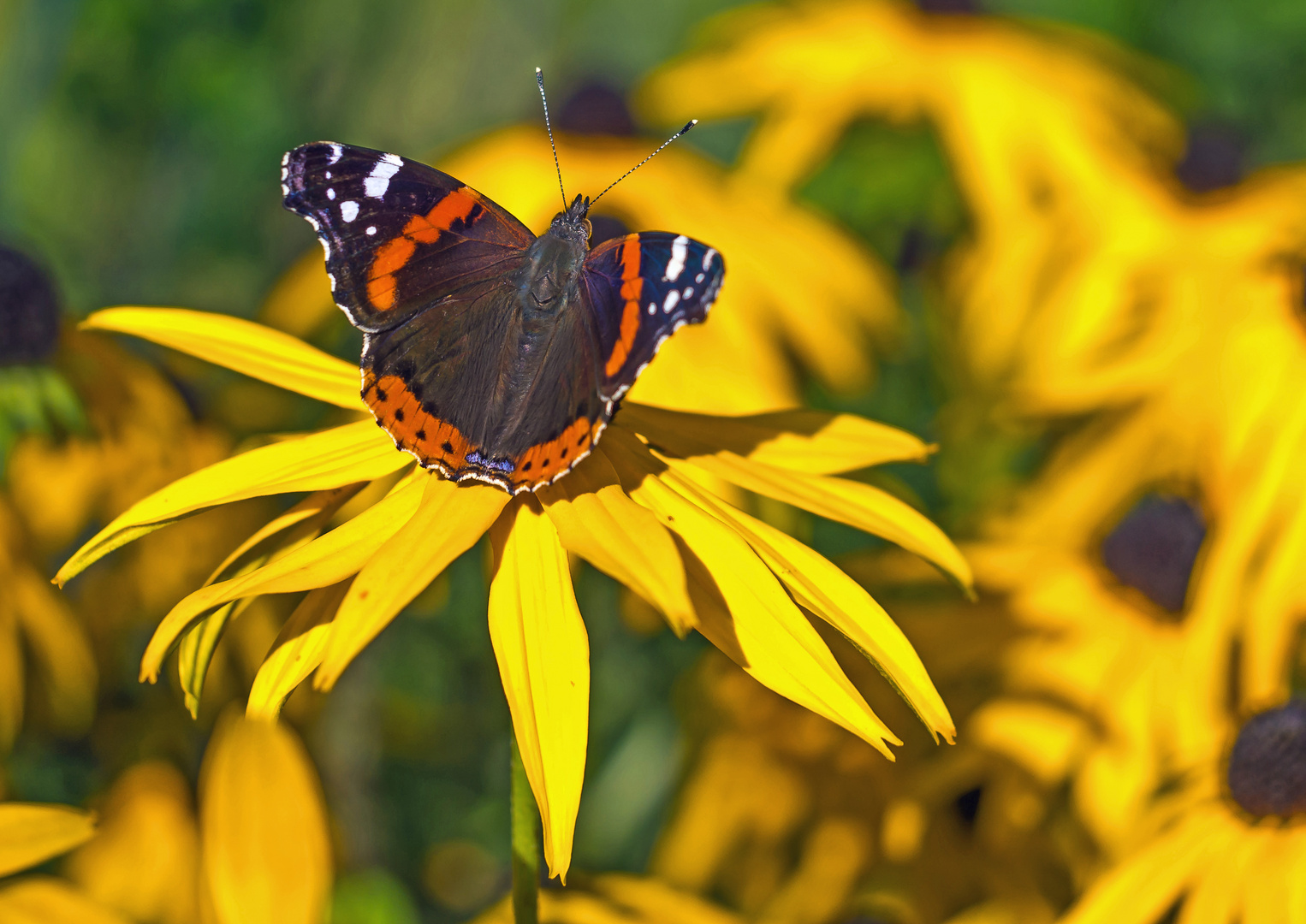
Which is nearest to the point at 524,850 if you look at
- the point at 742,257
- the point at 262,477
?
the point at 262,477

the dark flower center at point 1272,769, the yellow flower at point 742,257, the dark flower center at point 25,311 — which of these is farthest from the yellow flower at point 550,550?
the yellow flower at point 742,257

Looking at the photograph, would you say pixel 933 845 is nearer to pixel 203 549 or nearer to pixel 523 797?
pixel 523 797

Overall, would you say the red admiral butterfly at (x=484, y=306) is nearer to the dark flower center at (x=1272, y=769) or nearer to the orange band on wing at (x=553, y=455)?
the orange band on wing at (x=553, y=455)

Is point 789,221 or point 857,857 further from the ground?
point 789,221

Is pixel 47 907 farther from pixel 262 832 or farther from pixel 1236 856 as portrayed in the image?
pixel 1236 856

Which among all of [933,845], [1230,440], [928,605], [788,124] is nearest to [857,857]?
[933,845]
